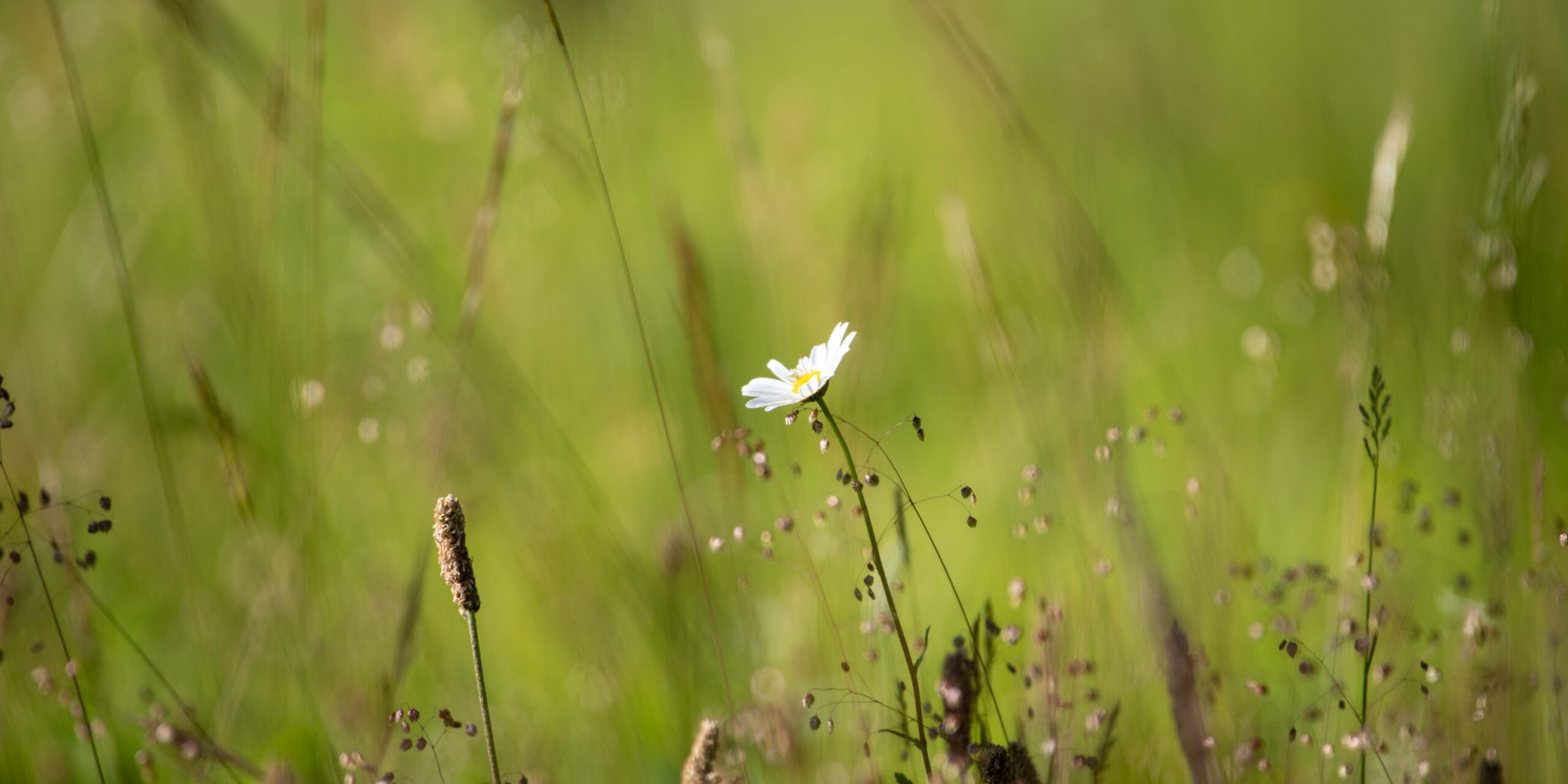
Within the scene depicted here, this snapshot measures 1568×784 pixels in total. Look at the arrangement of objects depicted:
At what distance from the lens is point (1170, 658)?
3.85 ft

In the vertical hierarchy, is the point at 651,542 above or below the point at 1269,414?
below

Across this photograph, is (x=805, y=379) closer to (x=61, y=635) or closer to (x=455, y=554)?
(x=455, y=554)

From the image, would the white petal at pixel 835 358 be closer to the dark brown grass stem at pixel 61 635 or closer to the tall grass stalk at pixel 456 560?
the tall grass stalk at pixel 456 560

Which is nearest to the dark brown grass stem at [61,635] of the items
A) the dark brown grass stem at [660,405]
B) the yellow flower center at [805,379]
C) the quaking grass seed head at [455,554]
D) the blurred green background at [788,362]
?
the blurred green background at [788,362]

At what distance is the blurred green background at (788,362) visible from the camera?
153cm

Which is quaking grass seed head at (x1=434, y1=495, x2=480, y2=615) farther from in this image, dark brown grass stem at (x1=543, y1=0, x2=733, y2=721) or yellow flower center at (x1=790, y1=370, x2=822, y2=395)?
yellow flower center at (x1=790, y1=370, x2=822, y2=395)

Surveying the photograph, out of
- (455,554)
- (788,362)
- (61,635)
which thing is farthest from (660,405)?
(788,362)

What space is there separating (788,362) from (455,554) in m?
1.45

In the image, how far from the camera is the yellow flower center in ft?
3.63

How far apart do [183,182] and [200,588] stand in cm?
212

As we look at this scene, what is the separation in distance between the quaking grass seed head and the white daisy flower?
27 centimetres

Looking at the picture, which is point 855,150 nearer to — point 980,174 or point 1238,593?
point 980,174

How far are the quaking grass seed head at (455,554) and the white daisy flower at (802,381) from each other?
0.27 metres

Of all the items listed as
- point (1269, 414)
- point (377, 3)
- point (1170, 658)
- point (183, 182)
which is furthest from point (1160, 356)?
point (183, 182)
